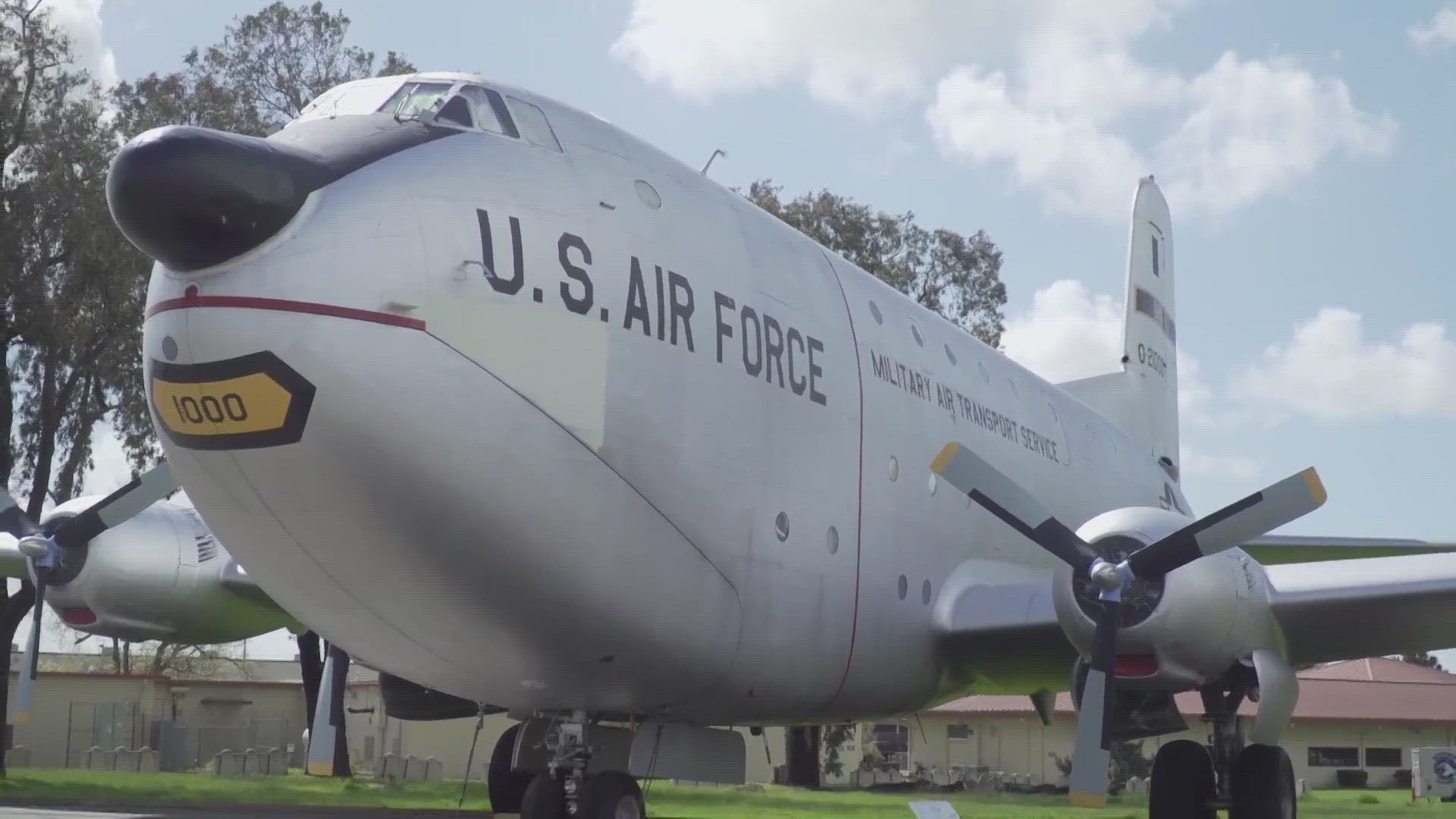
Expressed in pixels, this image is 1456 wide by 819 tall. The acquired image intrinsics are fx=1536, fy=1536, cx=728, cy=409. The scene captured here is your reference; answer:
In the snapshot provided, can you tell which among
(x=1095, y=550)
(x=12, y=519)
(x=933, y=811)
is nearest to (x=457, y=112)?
(x=933, y=811)

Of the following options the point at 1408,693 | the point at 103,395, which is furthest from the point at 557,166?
the point at 1408,693

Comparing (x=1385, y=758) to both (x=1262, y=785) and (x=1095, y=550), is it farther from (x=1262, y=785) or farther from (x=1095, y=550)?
(x=1095, y=550)

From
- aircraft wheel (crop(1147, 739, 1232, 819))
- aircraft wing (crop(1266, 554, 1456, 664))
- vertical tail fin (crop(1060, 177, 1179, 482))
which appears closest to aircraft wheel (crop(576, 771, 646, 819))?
aircraft wheel (crop(1147, 739, 1232, 819))

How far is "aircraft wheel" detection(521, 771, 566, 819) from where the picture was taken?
9.43 metres

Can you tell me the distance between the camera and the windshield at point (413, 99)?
8.66 m

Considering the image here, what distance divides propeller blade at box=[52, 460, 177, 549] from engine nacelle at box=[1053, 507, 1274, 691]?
22.7 ft

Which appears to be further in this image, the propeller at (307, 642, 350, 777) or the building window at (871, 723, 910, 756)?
the building window at (871, 723, 910, 756)

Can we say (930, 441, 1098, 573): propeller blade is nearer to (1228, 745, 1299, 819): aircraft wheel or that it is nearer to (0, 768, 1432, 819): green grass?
(1228, 745, 1299, 819): aircraft wheel

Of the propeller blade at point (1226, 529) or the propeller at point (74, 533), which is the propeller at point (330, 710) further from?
the propeller blade at point (1226, 529)

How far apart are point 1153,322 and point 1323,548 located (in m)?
7.96

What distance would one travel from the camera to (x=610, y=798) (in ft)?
29.9

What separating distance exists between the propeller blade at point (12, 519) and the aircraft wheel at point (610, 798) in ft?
20.0

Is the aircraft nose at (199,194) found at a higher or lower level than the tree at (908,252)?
lower

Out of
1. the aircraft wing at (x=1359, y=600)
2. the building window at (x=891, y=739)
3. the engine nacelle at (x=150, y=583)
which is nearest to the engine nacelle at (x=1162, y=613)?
the aircraft wing at (x=1359, y=600)
